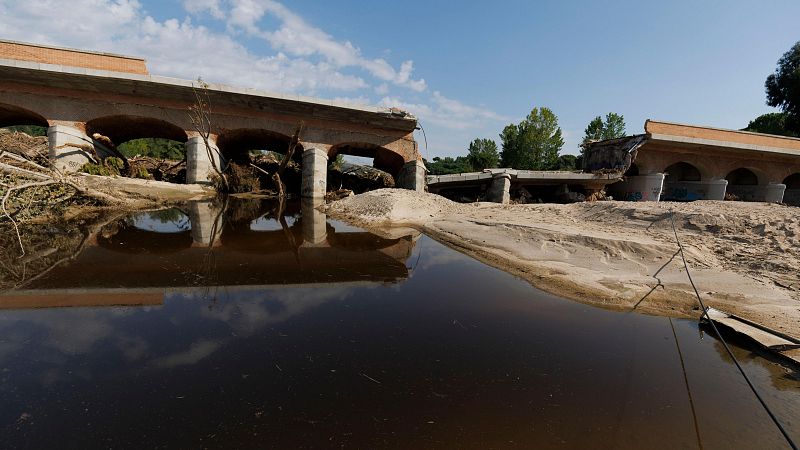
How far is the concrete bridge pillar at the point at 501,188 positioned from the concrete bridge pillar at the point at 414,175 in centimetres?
445

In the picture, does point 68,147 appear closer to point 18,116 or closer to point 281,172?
point 18,116

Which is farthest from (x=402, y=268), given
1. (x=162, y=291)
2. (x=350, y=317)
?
(x=162, y=291)

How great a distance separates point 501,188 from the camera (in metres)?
20.1

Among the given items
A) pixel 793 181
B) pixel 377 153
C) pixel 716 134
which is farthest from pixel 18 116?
pixel 793 181

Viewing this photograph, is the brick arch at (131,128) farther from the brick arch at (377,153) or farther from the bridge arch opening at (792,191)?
the bridge arch opening at (792,191)

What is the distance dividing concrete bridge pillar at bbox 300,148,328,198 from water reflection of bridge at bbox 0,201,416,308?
28.1ft

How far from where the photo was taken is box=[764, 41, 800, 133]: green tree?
33.9m

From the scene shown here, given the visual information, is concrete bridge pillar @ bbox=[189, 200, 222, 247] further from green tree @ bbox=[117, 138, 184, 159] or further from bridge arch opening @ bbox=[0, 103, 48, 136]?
green tree @ bbox=[117, 138, 184, 159]

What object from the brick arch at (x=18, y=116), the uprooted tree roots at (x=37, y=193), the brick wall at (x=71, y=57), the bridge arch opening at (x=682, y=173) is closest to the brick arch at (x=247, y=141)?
the brick wall at (x=71, y=57)

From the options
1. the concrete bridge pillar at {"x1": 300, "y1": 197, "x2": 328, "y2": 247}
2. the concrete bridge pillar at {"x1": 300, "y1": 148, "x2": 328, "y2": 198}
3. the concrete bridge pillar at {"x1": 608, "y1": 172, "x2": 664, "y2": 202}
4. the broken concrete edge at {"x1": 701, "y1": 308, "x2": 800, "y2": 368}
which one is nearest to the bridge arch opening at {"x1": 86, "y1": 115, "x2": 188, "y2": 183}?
the concrete bridge pillar at {"x1": 300, "y1": 148, "x2": 328, "y2": 198}

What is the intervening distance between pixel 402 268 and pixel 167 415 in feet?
14.4

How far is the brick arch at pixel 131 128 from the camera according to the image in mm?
15969

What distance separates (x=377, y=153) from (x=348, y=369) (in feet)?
65.6

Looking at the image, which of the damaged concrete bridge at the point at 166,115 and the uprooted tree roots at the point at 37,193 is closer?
the uprooted tree roots at the point at 37,193
